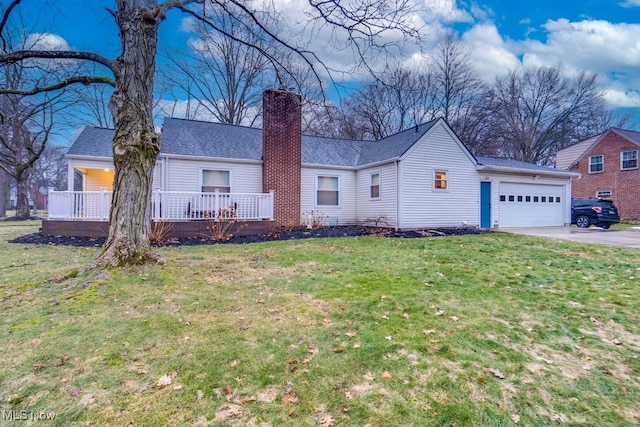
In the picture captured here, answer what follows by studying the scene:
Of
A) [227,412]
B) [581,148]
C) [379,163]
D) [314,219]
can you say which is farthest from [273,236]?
[581,148]

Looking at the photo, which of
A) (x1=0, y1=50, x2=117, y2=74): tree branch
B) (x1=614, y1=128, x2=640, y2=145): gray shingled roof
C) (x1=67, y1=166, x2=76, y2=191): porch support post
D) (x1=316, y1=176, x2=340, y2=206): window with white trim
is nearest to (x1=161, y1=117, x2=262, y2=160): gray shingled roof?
(x1=316, y1=176, x2=340, y2=206): window with white trim

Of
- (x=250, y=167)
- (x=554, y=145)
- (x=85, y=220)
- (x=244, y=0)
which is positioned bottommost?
(x=85, y=220)

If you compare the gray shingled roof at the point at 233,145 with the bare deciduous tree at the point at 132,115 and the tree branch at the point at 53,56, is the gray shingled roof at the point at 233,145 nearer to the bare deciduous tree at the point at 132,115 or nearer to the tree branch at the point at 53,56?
the tree branch at the point at 53,56

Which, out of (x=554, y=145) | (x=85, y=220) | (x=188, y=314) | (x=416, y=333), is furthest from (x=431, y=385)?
(x=554, y=145)

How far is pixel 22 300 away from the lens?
4.26m

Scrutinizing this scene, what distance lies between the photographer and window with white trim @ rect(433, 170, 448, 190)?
13.6 m

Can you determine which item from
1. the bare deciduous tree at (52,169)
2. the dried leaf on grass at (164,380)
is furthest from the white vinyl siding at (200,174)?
the bare deciduous tree at (52,169)

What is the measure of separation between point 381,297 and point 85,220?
33.1 ft

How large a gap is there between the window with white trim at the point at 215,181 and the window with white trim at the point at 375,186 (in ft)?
20.5

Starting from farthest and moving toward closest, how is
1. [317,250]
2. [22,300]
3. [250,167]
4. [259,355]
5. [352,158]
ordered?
[352,158] < [250,167] < [317,250] < [22,300] < [259,355]

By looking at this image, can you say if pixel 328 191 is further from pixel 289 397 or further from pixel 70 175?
pixel 289 397

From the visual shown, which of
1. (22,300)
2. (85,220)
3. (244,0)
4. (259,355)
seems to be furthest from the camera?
(85,220)

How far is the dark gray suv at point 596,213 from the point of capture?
16016mm

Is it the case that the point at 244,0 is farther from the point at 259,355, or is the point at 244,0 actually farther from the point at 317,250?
the point at 259,355
